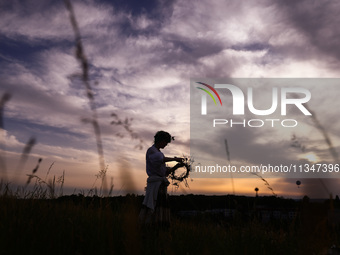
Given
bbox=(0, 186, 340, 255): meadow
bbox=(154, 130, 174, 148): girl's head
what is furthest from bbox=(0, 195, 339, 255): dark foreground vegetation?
bbox=(154, 130, 174, 148): girl's head

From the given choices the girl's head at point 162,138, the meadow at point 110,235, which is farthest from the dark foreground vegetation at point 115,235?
the girl's head at point 162,138

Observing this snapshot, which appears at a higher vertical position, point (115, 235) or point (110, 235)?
point (110, 235)

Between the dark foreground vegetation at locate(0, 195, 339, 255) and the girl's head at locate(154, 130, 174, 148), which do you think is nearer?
the dark foreground vegetation at locate(0, 195, 339, 255)

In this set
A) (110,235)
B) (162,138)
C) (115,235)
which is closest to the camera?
(110,235)

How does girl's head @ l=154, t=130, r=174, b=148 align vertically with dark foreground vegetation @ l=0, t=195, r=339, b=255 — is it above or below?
above

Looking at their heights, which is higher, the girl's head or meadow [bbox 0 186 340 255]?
the girl's head

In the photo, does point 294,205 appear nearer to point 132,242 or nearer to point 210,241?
point 210,241

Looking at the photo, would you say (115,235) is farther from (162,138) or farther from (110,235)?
(162,138)

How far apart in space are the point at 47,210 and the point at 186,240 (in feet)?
4.80

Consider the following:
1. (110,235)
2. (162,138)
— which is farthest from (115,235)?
(162,138)

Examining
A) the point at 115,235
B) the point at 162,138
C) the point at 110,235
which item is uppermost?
the point at 162,138

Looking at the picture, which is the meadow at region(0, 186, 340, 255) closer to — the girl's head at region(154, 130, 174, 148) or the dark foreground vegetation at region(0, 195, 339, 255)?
the dark foreground vegetation at region(0, 195, 339, 255)

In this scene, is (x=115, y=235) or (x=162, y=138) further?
(x=162, y=138)

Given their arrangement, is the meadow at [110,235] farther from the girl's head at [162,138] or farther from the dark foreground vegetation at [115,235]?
the girl's head at [162,138]
